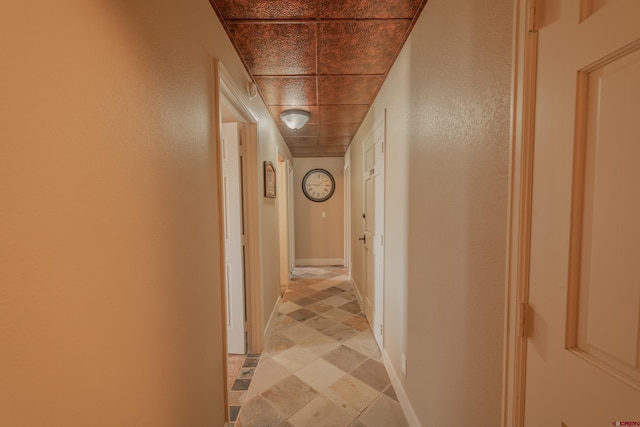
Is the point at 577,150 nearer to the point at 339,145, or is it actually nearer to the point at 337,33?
the point at 337,33

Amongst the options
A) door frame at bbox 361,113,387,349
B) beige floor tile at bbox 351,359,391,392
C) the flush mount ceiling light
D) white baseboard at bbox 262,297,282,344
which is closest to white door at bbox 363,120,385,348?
door frame at bbox 361,113,387,349

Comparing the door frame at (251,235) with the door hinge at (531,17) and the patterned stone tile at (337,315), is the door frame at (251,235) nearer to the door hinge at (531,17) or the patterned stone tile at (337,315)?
the patterned stone tile at (337,315)

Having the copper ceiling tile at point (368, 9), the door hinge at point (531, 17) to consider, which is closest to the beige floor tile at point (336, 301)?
the copper ceiling tile at point (368, 9)

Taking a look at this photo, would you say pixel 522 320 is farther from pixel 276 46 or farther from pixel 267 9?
pixel 276 46

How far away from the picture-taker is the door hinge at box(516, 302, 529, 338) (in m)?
0.70

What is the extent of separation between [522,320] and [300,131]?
3.14 meters

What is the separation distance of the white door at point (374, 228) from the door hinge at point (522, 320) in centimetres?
147

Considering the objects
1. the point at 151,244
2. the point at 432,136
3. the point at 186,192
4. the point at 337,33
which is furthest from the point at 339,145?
the point at 151,244

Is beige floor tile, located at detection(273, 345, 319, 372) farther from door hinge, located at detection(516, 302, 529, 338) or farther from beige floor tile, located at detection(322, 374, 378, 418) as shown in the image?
door hinge, located at detection(516, 302, 529, 338)

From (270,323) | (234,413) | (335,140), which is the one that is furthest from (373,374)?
(335,140)

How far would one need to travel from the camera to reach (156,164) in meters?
0.82

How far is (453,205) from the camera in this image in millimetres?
1048

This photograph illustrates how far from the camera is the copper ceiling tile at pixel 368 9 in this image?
4.11 ft

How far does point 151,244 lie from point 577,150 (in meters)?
1.15
